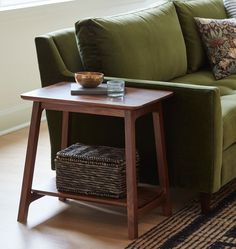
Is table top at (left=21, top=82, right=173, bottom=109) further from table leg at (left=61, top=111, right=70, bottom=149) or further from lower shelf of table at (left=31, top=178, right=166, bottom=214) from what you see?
lower shelf of table at (left=31, top=178, right=166, bottom=214)

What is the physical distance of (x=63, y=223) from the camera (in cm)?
321

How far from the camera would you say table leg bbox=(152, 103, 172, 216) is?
3.14 meters

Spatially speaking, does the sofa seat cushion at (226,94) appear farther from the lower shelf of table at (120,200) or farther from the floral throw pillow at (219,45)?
the lower shelf of table at (120,200)

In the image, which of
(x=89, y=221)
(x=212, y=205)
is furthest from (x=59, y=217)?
(x=212, y=205)

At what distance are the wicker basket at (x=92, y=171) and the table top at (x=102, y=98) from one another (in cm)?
28

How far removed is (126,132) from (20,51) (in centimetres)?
208

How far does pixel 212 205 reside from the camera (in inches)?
133

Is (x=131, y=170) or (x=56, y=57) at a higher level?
(x=56, y=57)

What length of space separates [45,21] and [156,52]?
1528 millimetres

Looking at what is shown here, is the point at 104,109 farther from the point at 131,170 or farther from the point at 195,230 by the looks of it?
the point at 195,230

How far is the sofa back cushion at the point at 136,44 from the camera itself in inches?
133

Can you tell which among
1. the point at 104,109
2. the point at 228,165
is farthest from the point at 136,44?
the point at 228,165

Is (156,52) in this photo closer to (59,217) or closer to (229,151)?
(229,151)

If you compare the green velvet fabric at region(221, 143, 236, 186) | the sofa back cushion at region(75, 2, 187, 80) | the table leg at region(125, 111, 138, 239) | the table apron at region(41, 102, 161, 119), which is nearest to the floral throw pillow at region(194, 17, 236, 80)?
the sofa back cushion at region(75, 2, 187, 80)
